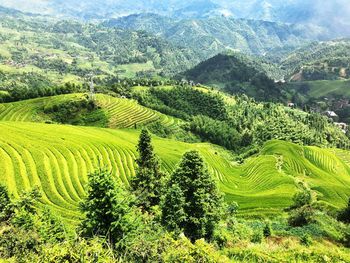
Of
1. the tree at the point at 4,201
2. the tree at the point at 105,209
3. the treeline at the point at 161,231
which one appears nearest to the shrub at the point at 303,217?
the treeline at the point at 161,231

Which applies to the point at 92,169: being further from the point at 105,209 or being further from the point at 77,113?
the point at 77,113

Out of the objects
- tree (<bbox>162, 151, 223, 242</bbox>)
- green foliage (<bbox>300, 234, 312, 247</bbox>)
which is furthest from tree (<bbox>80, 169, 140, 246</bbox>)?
green foliage (<bbox>300, 234, 312, 247</bbox>)

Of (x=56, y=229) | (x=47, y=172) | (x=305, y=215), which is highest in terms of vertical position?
(x=305, y=215)

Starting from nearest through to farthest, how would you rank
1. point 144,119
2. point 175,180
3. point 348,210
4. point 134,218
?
point 134,218, point 175,180, point 348,210, point 144,119

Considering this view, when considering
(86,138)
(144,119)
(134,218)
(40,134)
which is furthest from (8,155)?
(144,119)

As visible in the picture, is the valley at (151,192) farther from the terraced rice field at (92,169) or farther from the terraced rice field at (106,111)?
the terraced rice field at (106,111)

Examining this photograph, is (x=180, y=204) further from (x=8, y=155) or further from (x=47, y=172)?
(x=8, y=155)
